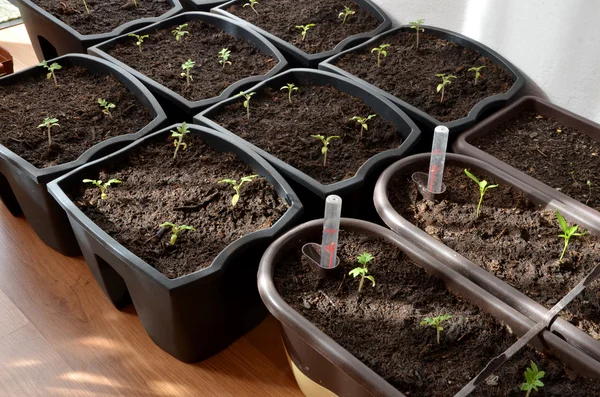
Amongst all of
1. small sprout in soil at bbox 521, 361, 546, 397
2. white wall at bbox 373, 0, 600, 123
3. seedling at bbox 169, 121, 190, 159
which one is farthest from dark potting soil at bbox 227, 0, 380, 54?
small sprout in soil at bbox 521, 361, 546, 397

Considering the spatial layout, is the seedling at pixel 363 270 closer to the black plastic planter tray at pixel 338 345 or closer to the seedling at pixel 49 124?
the black plastic planter tray at pixel 338 345

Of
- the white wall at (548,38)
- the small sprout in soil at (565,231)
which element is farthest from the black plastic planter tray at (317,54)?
the small sprout in soil at (565,231)

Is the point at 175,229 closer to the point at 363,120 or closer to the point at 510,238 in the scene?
the point at 363,120

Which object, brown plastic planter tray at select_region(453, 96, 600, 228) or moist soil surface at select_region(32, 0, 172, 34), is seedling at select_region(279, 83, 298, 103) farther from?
moist soil surface at select_region(32, 0, 172, 34)

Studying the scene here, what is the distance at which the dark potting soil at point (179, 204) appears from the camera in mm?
1404

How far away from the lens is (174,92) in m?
1.87

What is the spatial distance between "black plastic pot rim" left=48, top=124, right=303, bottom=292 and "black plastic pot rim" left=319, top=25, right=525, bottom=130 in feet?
1.55

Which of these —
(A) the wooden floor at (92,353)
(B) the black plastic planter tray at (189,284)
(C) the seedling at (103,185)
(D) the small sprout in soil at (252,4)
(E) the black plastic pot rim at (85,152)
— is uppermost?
(D) the small sprout in soil at (252,4)

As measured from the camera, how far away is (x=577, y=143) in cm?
172

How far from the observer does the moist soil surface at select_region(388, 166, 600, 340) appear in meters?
1.31

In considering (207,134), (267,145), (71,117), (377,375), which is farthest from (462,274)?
(71,117)

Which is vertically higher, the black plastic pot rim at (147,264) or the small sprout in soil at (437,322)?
the black plastic pot rim at (147,264)

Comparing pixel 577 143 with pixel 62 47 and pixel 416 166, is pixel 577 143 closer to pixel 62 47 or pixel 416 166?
pixel 416 166

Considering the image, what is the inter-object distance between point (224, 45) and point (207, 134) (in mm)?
579
